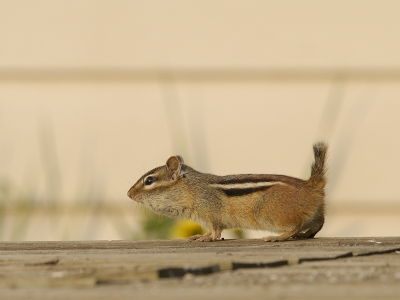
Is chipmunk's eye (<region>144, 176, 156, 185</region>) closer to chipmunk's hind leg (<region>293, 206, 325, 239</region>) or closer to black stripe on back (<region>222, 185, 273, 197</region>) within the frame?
black stripe on back (<region>222, 185, 273, 197</region>)

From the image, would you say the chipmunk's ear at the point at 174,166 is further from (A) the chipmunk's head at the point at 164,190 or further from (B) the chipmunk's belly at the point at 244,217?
(B) the chipmunk's belly at the point at 244,217

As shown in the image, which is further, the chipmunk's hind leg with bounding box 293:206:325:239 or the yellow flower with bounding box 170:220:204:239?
the yellow flower with bounding box 170:220:204:239

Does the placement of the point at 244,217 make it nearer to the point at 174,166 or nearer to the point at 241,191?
the point at 241,191

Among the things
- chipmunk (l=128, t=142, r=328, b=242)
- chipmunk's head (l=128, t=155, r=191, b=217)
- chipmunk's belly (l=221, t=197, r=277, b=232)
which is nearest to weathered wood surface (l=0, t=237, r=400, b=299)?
chipmunk (l=128, t=142, r=328, b=242)

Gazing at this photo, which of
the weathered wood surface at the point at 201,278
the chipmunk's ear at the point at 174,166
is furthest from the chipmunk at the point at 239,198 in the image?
the weathered wood surface at the point at 201,278

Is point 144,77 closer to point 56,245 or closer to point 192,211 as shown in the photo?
point 192,211

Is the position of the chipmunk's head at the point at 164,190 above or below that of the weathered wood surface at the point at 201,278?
below

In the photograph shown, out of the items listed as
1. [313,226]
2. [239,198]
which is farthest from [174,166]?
[313,226]
